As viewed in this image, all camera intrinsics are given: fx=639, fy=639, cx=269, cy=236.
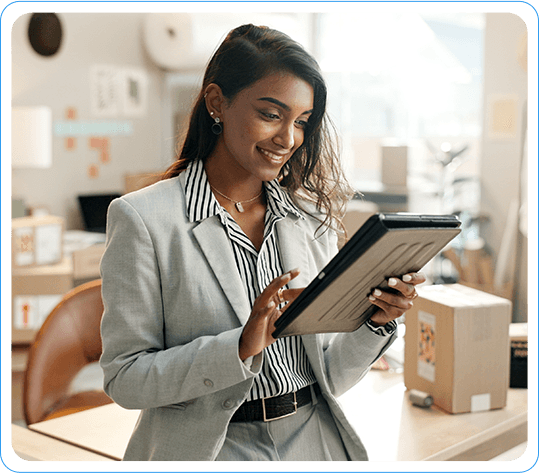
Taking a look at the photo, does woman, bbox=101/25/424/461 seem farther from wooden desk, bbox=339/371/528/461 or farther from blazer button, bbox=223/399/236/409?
wooden desk, bbox=339/371/528/461

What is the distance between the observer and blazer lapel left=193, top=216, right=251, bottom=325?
123cm

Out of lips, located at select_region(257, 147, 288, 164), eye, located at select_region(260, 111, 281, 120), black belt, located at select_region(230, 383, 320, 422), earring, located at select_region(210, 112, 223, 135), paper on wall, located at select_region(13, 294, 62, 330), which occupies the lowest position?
paper on wall, located at select_region(13, 294, 62, 330)

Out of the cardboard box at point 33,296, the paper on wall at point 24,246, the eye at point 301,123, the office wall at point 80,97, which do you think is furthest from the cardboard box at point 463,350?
the office wall at point 80,97

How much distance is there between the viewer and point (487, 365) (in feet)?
5.97

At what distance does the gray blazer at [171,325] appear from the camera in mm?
1149

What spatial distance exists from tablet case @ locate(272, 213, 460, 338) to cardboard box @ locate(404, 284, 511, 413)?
25.7 inches

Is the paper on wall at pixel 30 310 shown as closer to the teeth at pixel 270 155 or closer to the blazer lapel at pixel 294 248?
the blazer lapel at pixel 294 248

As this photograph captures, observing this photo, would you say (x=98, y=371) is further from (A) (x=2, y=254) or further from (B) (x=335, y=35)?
(B) (x=335, y=35)

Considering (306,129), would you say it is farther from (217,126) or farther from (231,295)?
(231,295)

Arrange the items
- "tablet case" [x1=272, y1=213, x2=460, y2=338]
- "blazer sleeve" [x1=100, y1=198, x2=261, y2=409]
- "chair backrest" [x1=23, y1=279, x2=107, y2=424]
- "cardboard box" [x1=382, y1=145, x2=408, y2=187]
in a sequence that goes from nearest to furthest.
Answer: "tablet case" [x1=272, y1=213, x2=460, y2=338] → "blazer sleeve" [x1=100, y1=198, x2=261, y2=409] → "chair backrest" [x1=23, y1=279, x2=107, y2=424] → "cardboard box" [x1=382, y1=145, x2=408, y2=187]

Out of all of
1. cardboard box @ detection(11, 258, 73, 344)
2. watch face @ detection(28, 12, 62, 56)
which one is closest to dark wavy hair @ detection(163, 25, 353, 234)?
cardboard box @ detection(11, 258, 73, 344)

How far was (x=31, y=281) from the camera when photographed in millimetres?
4035

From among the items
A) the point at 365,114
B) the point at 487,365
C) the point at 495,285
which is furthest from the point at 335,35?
the point at 487,365

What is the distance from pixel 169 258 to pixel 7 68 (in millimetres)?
596
